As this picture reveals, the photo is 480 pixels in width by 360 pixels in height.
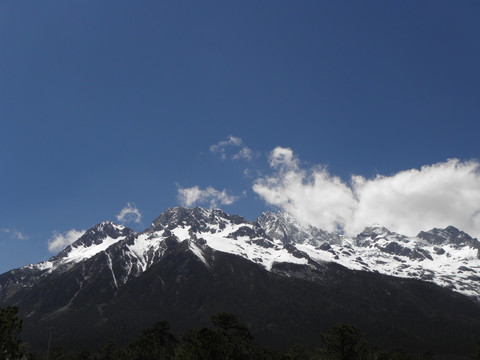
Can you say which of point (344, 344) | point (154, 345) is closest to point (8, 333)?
point (154, 345)

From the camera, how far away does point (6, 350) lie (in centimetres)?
4572

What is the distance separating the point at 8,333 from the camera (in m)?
45.6

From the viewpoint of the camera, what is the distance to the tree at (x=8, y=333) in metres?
44.6

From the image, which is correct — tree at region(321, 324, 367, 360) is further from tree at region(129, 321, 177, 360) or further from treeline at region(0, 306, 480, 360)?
tree at region(129, 321, 177, 360)

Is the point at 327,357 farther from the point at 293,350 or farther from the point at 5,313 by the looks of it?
the point at 5,313

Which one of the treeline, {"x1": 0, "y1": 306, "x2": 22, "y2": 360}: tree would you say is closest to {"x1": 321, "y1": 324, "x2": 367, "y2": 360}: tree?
the treeline

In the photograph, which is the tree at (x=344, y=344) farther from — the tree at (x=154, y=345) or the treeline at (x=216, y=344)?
the tree at (x=154, y=345)

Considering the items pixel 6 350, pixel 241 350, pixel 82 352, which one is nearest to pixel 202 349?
pixel 241 350

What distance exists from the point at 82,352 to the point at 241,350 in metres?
94.9

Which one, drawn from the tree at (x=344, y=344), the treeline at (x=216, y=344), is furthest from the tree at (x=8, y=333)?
the tree at (x=344, y=344)

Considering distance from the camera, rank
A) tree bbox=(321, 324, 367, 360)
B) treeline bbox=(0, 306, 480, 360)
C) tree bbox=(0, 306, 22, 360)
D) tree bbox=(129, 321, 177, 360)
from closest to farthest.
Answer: tree bbox=(0, 306, 22, 360)
treeline bbox=(0, 306, 480, 360)
tree bbox=(321, 324, 367, 360)
tree bbox=(129, 321, 177, 360)

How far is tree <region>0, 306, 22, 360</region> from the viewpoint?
44594 mm

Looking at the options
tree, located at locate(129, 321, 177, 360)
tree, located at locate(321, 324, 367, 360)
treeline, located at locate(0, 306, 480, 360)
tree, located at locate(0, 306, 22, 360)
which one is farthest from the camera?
tree, located at locate(129, 321, 177, 360)

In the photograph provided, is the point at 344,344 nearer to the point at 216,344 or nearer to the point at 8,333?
the point at 216,344
